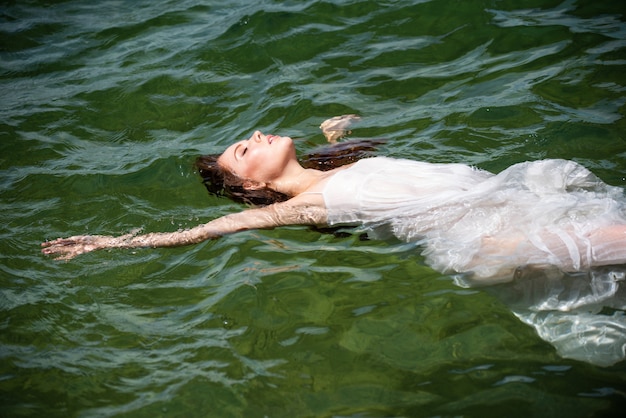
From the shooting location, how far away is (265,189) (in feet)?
19.4

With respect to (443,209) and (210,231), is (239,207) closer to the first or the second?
(210,231)

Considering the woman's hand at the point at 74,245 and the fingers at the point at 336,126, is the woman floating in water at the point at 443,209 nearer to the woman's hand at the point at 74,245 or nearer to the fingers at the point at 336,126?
→ the woman's hand at the point at 74,245

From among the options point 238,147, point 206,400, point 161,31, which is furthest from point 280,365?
point 161,31

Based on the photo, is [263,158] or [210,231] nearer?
[210,231]

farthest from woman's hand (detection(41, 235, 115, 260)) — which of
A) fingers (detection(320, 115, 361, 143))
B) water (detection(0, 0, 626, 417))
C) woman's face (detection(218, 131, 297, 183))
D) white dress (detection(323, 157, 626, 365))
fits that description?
fingers (detection(320, 115, 361, 143))

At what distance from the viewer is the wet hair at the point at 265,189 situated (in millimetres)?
5957

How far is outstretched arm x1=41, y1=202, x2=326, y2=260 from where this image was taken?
5.39 m

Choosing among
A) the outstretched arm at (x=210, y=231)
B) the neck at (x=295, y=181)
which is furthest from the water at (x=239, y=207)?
the neck at (x=295, y=181)

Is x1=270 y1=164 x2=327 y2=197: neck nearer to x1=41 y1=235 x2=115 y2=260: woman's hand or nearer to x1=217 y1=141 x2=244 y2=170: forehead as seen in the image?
x1=217 y1=141 x2=244 y2=170: forehead

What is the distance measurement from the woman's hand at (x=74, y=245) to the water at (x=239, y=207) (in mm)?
192

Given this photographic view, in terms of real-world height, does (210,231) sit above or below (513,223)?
below

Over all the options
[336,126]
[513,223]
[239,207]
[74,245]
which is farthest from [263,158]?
[513,223]

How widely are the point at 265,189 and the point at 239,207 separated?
1.28 ft

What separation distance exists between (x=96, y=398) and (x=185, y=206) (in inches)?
99.9
